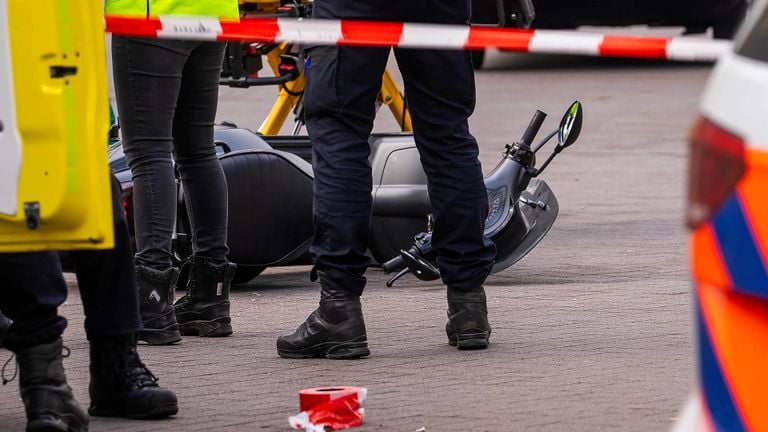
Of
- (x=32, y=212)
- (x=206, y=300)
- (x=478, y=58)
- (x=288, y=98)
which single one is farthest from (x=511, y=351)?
(x=478, y=58)

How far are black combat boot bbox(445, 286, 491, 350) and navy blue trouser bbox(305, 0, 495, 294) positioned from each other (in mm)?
117

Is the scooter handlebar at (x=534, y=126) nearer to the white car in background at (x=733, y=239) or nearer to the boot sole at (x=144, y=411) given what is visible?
the boot sole at (x=144, y=411)

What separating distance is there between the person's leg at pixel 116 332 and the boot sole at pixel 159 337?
2.90 ft

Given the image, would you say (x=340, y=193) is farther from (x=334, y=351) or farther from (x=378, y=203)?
(x=378, y=203)

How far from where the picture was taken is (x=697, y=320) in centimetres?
243

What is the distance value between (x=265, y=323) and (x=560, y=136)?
1349 millimetres

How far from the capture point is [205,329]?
5047mm

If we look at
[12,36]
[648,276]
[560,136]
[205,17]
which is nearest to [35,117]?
[12,36]

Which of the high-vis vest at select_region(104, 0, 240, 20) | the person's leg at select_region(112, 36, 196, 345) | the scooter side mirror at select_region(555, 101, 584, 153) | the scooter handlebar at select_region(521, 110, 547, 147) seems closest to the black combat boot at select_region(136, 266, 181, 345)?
the person's leg at select_region(112, 36, 196, 345)

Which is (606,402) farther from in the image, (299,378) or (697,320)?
(697,320)

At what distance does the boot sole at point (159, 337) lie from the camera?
15.9ft

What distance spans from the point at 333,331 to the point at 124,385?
88 cm

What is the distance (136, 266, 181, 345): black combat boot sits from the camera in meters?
4.79

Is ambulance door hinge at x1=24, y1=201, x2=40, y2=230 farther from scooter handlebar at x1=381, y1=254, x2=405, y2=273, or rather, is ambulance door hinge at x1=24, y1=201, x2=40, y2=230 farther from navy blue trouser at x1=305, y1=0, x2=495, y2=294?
scooter handlebar at x1=381, y1=254, x2=405, y2=273
